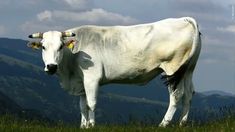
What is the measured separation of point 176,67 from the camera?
15625mm

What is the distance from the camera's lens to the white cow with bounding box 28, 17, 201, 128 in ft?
51.0

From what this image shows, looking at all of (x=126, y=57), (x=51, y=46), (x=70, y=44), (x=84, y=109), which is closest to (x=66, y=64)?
(x=70, y=44)

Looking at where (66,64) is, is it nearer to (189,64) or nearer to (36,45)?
(36,45)

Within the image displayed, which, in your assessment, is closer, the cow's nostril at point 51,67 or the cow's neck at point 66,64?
the cow's nostril at point 51,67

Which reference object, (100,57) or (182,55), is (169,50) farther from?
(100,57)

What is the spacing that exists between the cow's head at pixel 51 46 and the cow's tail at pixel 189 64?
354cm

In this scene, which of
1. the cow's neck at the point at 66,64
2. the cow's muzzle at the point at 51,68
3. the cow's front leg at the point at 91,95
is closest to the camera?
the cow's muzzle at the point at 51,68

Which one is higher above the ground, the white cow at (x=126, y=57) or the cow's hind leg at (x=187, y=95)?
the white cow at (x=126, y=57)

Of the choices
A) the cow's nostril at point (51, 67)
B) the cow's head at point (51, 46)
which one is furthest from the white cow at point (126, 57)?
the cow's nostril at point (51, 67)

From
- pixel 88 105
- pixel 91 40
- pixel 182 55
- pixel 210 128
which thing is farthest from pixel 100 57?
pixel 210 128

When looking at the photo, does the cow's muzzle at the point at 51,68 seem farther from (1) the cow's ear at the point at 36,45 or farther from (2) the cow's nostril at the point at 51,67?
(1) the cow's ear at the point at 36,45

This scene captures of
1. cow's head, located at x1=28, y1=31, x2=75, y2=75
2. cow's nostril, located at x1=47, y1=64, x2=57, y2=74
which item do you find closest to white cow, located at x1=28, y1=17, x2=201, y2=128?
cow's head, located at x1=28, y1=31, x2=75, y2=75

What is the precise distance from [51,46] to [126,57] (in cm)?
261

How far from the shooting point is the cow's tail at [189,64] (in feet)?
50.9
